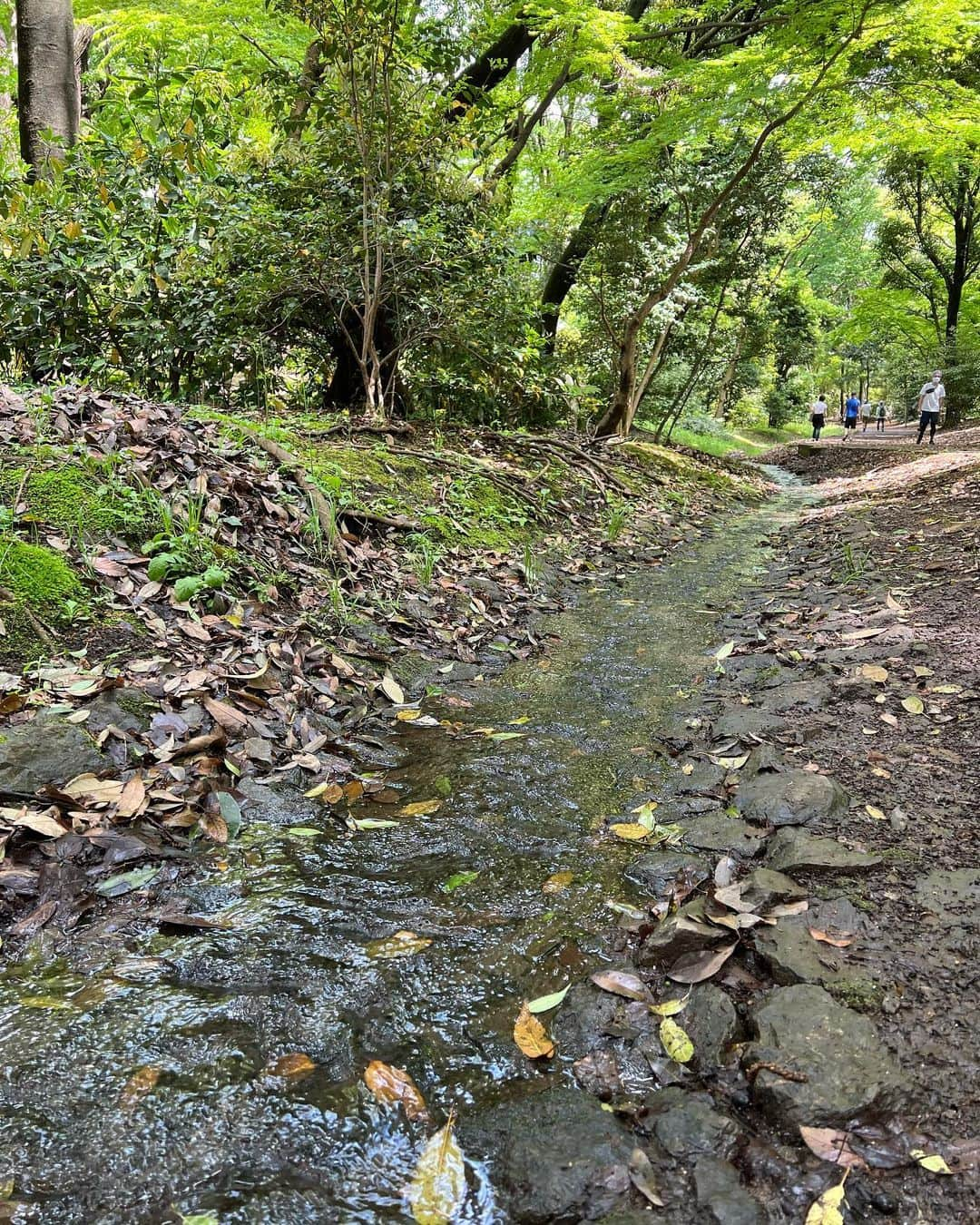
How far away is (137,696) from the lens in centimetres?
280

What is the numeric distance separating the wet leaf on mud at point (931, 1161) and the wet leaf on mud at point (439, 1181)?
841mm

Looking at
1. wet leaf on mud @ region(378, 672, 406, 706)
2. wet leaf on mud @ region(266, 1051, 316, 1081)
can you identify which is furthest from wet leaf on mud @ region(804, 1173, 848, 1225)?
wet leaf on mud @ region(378, 672, 406, 706)

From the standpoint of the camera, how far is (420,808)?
8.64ft

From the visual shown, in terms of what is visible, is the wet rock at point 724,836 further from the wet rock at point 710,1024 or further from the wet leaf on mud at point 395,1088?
the wet leaf on mud at point 395,1088

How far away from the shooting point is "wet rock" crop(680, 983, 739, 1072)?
1.61 meters

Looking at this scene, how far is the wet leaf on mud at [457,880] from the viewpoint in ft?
7.16

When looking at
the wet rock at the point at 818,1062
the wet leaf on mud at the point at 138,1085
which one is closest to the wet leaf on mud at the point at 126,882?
the wet leaf on mud at the point at 138,1085

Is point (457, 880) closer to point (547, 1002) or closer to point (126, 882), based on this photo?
point (547, 1002)

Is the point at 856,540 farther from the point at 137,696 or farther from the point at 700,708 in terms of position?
the point at 137,696

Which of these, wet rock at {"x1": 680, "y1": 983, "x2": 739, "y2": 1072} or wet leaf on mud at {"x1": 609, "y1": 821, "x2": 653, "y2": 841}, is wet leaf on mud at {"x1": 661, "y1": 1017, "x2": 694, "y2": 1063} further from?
wet leaf on mud at {"x1": 609, "y1": 821, "x2": 653, "y2": 841}

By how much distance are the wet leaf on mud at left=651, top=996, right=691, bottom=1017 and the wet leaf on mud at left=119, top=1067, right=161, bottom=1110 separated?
1109 mm

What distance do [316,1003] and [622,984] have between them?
0.75 metres

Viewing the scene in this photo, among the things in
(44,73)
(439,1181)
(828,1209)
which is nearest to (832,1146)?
(828,1209)

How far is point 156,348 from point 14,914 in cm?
622
